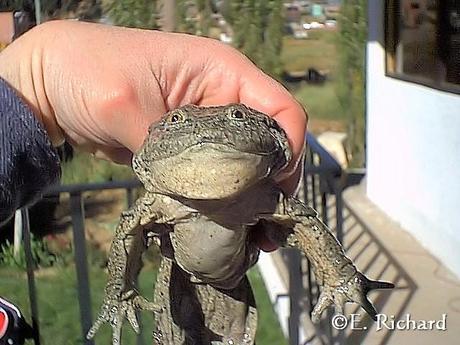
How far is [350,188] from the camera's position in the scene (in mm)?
6617

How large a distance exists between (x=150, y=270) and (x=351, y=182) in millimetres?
2498

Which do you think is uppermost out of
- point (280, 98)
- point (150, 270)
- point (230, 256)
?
point (280, 98)

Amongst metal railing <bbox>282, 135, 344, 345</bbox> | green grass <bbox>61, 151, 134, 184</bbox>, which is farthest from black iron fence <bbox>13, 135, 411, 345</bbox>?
green grass <bbox>61, 151, 134, 184</bbox>

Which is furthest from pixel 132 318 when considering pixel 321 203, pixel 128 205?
pixel 321 203

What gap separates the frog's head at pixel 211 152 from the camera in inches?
35.6

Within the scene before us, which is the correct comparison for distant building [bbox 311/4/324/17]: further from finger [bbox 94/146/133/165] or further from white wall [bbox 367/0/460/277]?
finger [bbox 94/146/133/165]

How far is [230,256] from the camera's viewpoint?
1.08 metres

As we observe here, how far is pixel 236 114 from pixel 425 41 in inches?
166

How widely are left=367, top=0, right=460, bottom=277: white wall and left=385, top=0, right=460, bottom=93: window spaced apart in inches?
3.4

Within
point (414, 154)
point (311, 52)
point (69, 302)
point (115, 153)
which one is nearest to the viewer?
point (115, 153)

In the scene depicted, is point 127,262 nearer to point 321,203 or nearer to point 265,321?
point 321,203

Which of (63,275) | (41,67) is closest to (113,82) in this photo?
(41,67)

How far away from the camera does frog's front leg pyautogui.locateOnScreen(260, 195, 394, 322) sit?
1090mm

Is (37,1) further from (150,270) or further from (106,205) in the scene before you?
(150,270)
